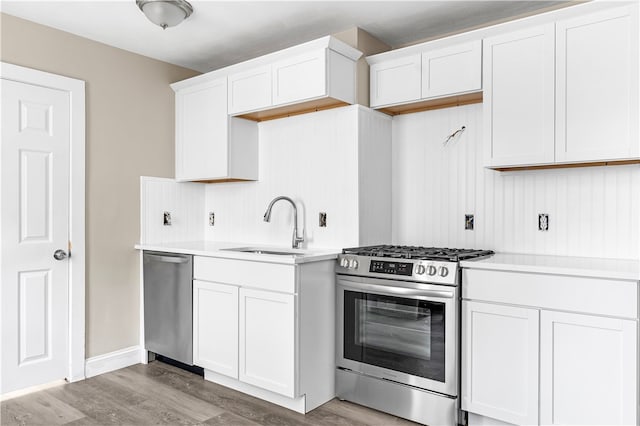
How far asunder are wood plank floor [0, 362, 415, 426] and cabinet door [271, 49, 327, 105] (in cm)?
201

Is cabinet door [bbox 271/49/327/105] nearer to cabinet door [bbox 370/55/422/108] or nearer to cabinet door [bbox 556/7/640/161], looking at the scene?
cabinet door [bbox 370/55/422/108]

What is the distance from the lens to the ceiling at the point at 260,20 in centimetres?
286

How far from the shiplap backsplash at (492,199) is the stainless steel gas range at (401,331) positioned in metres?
0.26

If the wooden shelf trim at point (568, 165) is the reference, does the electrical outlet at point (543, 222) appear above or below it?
below

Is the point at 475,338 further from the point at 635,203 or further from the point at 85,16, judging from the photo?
the point at 85,16

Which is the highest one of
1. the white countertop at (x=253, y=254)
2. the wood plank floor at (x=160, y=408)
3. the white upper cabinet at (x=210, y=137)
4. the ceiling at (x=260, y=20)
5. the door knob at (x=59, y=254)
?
the ceiling at (x=260, y=20)

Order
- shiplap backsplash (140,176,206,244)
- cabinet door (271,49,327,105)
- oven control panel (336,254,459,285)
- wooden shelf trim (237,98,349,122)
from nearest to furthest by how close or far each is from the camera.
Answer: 1. oven control panel (336,254,459,285)
2. cabinet door (271,49,327,105)
3. wooden shelf trim (237,98,349,122)
4. shiplap backsplash (140,176,206,244)

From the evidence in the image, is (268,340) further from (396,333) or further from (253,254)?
(396,333)

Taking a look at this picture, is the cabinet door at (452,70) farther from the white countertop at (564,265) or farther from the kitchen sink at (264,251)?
the kitchen sink at (264,251)

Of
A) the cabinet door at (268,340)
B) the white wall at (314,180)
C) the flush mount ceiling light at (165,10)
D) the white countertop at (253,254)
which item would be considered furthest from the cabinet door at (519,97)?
the flush mount ceiling light at (165,10)

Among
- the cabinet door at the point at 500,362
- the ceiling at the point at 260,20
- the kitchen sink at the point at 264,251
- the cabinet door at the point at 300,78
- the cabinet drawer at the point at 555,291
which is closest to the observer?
the cabinet drawer at the point at 555,291

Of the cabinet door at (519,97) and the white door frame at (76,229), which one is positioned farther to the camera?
the white door frame at (76,229)

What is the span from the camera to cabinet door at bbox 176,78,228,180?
3.63 m

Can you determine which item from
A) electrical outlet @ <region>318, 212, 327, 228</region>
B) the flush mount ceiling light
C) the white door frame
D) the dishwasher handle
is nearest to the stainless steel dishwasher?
the dishwasher handle
